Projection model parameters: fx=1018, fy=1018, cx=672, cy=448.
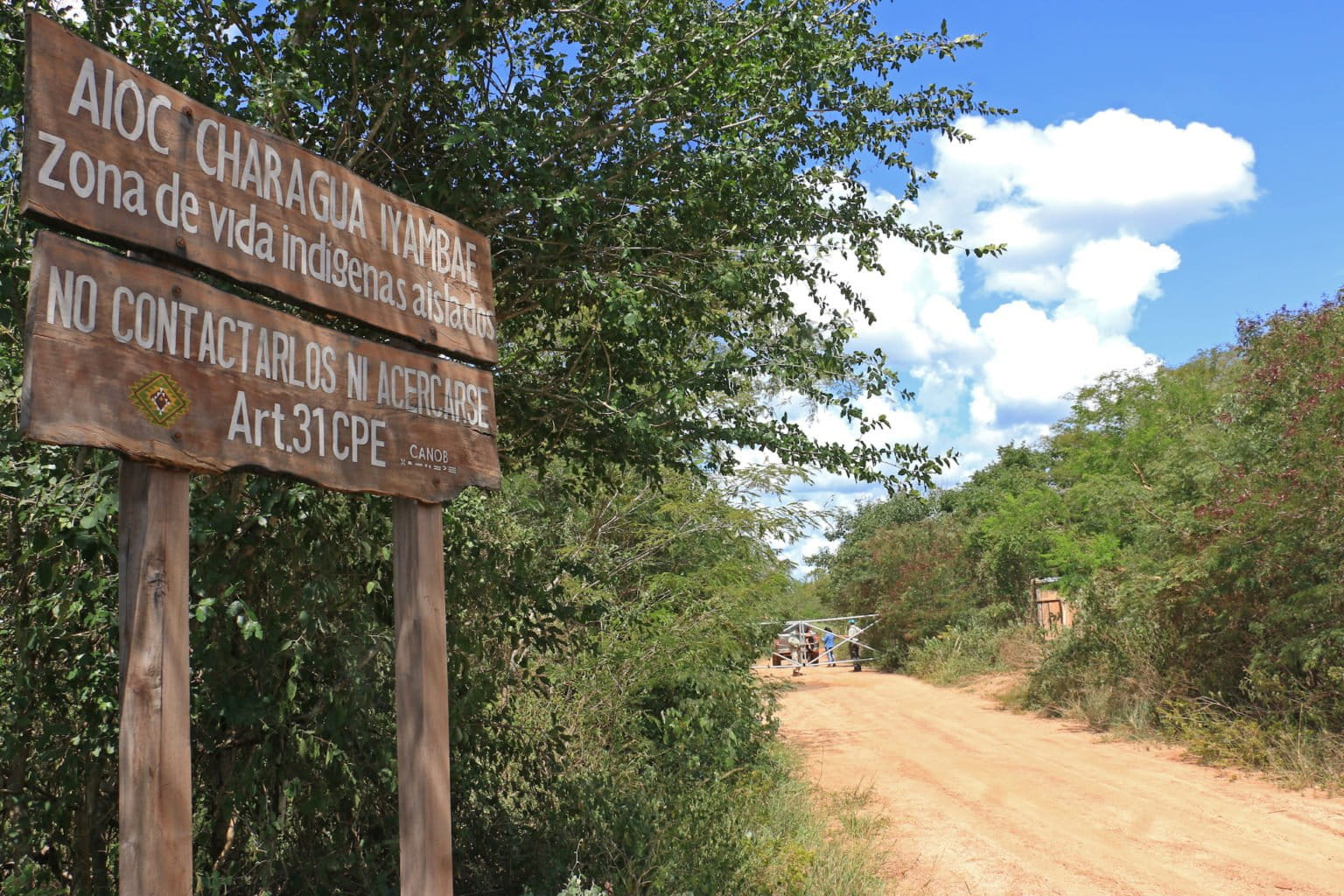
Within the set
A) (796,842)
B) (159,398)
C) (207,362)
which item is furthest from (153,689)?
(796,842)

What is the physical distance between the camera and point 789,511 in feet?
A: 37.4

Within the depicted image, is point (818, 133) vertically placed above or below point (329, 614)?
above

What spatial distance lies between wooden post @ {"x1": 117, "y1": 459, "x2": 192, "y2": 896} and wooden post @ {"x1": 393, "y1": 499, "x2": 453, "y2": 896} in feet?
2.90

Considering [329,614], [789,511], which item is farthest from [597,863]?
[789,511]

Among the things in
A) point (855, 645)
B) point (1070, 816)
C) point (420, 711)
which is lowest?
point (1070, 816)

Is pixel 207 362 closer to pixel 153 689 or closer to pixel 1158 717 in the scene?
pixel 153 689

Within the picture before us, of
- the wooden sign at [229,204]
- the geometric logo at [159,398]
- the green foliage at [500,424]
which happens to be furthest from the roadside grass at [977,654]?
the geometric logo at [159,398]

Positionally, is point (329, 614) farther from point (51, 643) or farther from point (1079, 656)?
point (1079, 656)

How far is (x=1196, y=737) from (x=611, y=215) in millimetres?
10265

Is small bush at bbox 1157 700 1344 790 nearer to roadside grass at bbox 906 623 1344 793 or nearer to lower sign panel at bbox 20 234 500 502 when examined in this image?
roadside grass at bbox 906 623 1344 793

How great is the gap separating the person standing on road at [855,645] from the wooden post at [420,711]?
28.4 meters

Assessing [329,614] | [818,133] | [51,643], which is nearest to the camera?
[51,643]

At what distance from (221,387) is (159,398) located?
0.22m

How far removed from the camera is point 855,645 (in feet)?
A: 106
